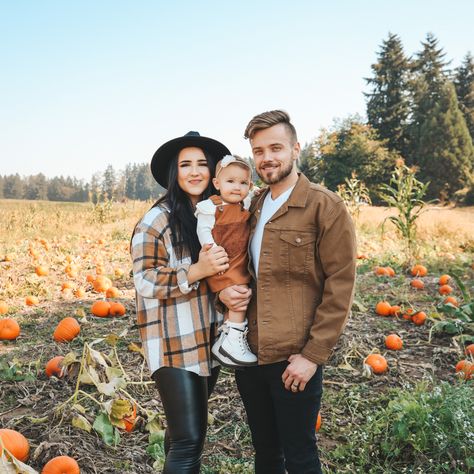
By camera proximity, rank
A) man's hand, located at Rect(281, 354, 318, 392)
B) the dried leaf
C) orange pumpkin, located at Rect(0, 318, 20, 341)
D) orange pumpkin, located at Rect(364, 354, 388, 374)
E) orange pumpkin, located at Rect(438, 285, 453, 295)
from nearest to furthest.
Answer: man's hand, located at Rect(281, 354, 318, 392) < the dried leaf < orange pumpkin, located at Rect(364, 354, 388, 374) < orange pumpkin, located at Rect(0, 318, 20, 341) < orange pumpkin, located at Rect(438, 285, 453, 295)

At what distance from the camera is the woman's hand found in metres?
1.90

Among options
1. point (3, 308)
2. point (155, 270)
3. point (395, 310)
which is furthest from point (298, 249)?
point (3, 308)

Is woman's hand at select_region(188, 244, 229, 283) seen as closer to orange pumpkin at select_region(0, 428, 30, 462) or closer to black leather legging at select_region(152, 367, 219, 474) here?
black leather legging at select_region(152, 367, 219, 474)

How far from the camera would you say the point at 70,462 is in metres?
2.25

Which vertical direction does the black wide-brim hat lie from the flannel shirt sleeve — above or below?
above

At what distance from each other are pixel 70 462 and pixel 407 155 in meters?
39.3

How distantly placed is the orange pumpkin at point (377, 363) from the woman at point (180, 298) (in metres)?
1.95

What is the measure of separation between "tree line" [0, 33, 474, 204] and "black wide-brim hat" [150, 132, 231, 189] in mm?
Answer: 27551

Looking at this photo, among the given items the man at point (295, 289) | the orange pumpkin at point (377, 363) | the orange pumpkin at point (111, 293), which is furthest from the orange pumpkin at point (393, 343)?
the orange pumpkin at point (111, 293)

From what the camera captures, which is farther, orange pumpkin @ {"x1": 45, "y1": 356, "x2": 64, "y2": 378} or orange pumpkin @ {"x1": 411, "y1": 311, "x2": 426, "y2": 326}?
orange pumpkin @ {"x1": 411, "y1": 311, "x2": 426, "y2": 326}

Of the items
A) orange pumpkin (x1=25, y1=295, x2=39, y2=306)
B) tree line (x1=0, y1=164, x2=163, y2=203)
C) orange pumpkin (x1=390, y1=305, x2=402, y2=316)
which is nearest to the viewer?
orange pumpkin (x1=390, y1=305, x2=402, y2=316)

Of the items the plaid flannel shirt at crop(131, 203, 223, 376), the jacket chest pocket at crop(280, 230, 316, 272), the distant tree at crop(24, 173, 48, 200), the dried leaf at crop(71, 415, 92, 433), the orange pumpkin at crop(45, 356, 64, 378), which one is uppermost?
the distant tree at crop(24, 173, 48, 200)

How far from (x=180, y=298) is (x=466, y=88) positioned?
46.8 m

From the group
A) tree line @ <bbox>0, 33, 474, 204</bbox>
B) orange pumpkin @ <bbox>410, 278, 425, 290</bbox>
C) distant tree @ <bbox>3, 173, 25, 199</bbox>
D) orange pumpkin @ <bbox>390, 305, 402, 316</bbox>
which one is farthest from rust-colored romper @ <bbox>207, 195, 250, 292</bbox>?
distant tree @ <bbox>3, 173, 25, 199</bbox>
